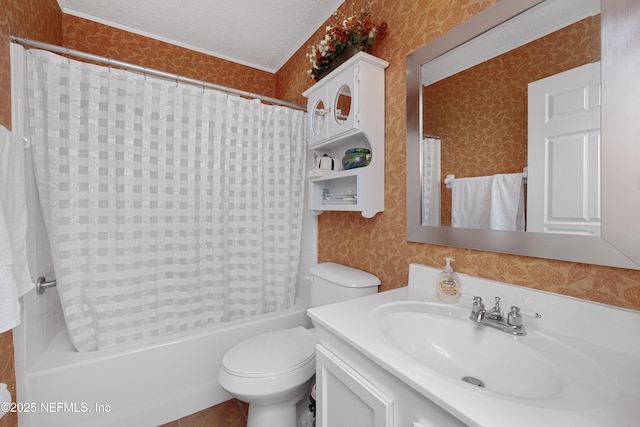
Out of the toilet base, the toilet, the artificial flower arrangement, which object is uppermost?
the artificial flower arrangement

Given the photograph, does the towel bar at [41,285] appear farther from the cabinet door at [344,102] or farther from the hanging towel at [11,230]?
the cabinet door at [344,102]

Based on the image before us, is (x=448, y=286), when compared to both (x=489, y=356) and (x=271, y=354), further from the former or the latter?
(x=271, y=354)

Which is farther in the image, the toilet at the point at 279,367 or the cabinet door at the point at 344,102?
the cabinet door at the point at 344,102

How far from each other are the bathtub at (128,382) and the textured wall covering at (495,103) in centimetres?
148

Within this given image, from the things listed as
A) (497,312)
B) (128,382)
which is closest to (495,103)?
(497,312)

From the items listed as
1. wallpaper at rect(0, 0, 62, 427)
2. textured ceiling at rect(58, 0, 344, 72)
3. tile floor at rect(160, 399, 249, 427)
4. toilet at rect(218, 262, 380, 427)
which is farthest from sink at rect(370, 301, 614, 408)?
textured ceiling at rect(58, 0, 344, 72)

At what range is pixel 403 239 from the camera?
1218mm

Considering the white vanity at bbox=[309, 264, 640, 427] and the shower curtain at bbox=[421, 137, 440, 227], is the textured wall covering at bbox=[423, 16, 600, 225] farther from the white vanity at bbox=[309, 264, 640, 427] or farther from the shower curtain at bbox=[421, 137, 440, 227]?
the white vanity at bbox=[309, 264, 640, 427]

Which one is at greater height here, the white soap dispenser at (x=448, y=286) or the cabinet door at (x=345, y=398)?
the white soap dispenser at (x=448, y=286)

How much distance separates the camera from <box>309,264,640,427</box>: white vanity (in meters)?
0.45

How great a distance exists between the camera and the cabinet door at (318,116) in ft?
4.83

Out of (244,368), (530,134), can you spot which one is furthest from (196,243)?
(530,134)

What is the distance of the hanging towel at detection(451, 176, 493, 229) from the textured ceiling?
57.0 inches

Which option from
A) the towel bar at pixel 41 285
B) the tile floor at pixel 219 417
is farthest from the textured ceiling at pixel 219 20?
the tile floor at pixel 219 417
